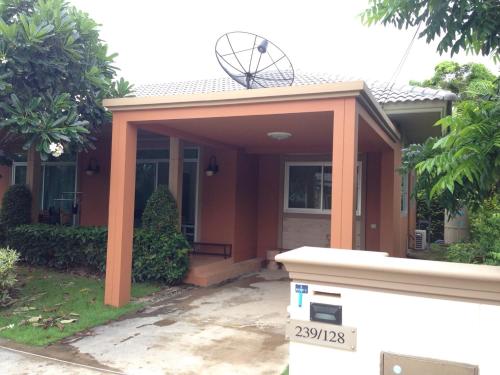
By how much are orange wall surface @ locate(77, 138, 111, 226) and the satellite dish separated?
5.22m

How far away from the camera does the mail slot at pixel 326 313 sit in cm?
235

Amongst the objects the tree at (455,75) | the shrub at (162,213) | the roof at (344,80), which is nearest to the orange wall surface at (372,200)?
the roof at (344,80)

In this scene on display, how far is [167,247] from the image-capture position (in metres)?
7.39

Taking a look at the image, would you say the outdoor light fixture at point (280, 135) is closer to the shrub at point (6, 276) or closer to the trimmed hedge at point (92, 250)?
the trimmed hedge at point (92, 250)

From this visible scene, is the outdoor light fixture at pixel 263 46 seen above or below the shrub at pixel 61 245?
above

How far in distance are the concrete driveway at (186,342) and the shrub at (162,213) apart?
49.4 inches

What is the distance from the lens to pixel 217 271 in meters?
8.20

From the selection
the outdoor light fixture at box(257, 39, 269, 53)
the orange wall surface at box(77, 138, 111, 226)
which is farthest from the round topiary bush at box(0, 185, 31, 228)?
the outdoor light fixture at box(257, 39, 269, 53)

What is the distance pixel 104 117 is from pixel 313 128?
374 centimetres

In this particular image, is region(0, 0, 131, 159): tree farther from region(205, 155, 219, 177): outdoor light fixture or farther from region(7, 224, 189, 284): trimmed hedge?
region(205, 155, 219, 177): outdoor light fixture

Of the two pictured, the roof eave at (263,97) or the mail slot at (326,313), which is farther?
the roof eave at (263,97)

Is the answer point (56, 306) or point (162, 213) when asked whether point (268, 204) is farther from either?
point (56, 306)

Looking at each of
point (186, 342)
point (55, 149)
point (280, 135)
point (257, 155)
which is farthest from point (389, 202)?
point (55, 149)

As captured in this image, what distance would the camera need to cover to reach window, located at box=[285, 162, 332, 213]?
9625 mm
